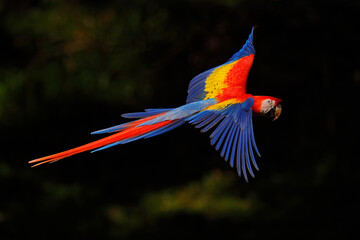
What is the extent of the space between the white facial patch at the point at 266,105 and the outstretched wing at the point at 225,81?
10cm

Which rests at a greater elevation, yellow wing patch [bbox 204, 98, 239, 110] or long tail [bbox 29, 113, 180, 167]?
yellow wing patch [bbox 204, 98, 239, 110]

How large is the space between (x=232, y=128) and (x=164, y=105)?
2352 mm

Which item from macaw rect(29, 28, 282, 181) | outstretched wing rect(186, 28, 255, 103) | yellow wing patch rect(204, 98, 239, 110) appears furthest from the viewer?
outstretched wing rect(186, 28, 255, 103)

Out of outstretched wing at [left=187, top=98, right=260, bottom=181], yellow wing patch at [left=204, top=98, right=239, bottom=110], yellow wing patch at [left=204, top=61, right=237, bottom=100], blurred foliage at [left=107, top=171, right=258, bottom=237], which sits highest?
yellow wing patch at [left=204, top=61, right=237, bottom=100]

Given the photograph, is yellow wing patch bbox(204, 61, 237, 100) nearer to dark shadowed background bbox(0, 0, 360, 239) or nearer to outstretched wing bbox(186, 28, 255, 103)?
outstretched wing bbox(186, 28, 255, 103)

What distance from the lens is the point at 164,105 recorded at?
4117 millimetres

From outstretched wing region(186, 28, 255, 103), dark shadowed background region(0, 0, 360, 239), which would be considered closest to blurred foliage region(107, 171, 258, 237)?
dark shadowed background region(0, 0, 360, 239)

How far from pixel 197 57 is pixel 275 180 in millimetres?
1262

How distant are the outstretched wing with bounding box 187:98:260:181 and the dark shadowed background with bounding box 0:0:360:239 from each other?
7.14 feet

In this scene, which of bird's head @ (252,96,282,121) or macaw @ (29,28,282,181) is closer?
macaw @ (29,28,282,181)

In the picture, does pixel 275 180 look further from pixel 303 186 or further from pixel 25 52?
pixel 25 52

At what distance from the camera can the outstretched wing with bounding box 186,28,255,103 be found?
6.51 feet

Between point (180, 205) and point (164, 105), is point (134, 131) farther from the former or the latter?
point (180, 205)

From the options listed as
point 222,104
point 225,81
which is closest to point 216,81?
point 225,81
